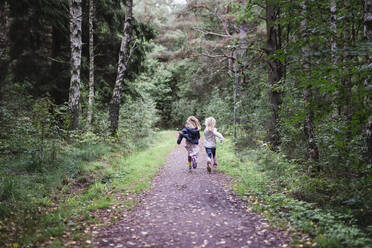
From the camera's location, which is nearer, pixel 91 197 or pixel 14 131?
pixel 91 197

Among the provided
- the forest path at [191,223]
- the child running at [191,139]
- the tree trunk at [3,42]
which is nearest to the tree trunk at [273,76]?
the child running at [191,139]

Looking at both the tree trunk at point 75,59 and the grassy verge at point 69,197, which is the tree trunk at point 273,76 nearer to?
the grassy verge at point 69,197

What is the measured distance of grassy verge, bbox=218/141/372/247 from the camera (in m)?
3.64

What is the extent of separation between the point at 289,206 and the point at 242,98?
8.05 m

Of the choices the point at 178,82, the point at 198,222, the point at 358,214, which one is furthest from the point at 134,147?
the point at 178,82

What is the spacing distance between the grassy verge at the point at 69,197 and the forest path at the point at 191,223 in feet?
1.49

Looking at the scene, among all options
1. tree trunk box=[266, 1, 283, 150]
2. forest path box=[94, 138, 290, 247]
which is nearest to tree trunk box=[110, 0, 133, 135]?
forest path box=[94, 138, 290, 247]

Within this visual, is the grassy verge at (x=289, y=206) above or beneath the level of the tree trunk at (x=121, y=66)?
beneath

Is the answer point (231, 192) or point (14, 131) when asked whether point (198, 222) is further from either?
point (14, 131)

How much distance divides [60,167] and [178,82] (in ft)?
109

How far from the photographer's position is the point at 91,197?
5.93 m

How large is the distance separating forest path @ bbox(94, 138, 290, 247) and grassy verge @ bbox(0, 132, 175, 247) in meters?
0.45

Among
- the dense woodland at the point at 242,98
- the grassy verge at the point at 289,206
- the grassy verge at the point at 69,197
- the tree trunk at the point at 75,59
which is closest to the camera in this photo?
the grassy verge at the point at 289,206

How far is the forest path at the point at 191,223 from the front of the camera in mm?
4055
